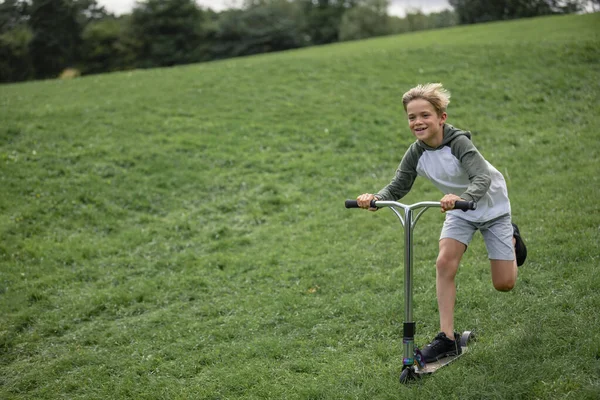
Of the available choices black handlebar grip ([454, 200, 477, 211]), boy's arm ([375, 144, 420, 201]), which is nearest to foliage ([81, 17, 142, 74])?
boy's arm ([375, 144, 420, 201])

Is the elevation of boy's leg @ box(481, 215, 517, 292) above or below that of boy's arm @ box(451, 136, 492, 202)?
below

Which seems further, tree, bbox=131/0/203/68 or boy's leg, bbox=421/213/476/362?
tree, bbox=131/0/203/68

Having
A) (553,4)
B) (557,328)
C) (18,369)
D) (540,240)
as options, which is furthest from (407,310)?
(553,4)

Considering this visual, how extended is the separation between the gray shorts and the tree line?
35.4 metres

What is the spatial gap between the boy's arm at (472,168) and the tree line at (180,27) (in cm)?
3544

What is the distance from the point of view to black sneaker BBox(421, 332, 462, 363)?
17.3ft

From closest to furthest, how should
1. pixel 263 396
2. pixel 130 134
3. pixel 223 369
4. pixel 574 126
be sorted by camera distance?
pixel 263 396 < pixel 223 369 < pixel 574 126 < pixel 130 134

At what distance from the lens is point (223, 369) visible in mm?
6215

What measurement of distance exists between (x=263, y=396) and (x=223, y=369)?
30.6 inches

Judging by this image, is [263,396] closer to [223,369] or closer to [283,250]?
Result: [223,369]

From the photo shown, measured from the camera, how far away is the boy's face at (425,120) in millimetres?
5375

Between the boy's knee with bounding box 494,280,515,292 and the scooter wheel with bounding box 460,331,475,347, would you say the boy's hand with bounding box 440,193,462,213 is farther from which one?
the scooter wheel with bounding box 460,331,475,347

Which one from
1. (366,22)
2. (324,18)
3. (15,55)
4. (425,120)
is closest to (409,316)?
(425,120)

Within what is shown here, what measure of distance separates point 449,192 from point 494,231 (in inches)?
23.9
